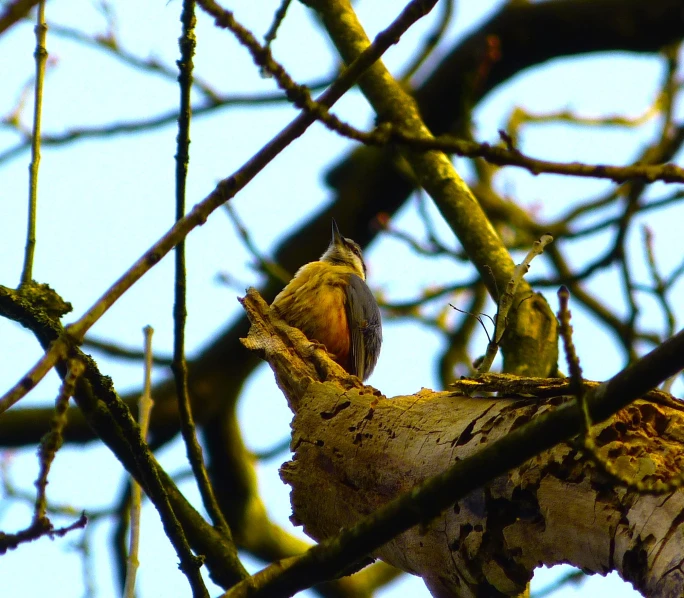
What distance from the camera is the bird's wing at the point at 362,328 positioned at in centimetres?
496

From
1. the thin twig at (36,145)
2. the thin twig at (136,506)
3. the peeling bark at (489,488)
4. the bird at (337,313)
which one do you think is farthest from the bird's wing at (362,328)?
the thin twig at (36,145)

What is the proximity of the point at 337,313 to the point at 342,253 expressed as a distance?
1357 mm

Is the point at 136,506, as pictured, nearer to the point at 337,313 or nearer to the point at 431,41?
the point at 337,313

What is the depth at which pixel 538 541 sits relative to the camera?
2.44 m

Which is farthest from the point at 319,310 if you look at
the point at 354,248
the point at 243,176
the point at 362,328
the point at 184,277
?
the point at 243,176

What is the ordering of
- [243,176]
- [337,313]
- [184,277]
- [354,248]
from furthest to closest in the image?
[354,248] < [337,313] < [184,277] < [243,176]

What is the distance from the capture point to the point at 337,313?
4.88 m

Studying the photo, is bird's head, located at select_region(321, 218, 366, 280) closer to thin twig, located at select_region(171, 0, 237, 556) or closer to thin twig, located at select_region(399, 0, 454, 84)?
thin twig, located at select_region(399, 0, 454, 84)

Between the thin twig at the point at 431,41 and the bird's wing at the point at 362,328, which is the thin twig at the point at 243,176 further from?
the thin twig at the point at 431,41

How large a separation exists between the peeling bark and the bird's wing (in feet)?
5.69

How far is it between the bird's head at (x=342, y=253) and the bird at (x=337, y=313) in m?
0.70

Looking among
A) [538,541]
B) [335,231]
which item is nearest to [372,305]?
[335,231]

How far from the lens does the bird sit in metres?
4.75

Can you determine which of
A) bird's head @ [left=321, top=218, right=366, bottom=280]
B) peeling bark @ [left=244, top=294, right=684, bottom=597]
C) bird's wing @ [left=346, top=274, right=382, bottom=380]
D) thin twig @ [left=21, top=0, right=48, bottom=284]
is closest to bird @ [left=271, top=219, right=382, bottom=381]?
bird's wing @ [left=346, top=274, right=382, bottom=380]
